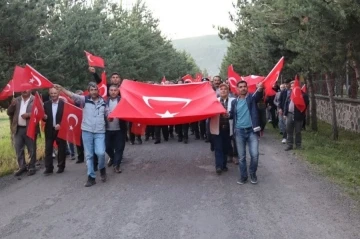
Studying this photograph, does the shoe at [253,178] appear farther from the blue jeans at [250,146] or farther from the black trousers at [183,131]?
the black trousers at [183,131]

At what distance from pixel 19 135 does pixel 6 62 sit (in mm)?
2399

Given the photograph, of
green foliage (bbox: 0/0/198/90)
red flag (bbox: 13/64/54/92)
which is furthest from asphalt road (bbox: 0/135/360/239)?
green foliage (bbox: 0/0/198/90)

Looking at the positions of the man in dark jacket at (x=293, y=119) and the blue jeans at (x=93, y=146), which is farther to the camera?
the man in dark jacket at (x=293, y=119)

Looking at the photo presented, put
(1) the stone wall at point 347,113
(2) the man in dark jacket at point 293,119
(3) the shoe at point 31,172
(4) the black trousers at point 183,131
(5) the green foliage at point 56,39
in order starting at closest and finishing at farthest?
(3) the shoe at point 31,172
(5) the green foliage at point 56,39
(2) the man in dark jacket at point 293,119
(4) the black trousers at point 183,131
(1) the stone wall at point 347,113

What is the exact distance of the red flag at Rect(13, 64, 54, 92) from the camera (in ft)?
32.5

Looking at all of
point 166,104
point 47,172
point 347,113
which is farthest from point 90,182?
point 347,113

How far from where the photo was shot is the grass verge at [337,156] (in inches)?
369

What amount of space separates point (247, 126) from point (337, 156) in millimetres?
4556

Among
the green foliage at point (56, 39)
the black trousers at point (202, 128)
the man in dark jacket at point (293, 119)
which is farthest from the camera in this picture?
the black trousers at point (202, 128)

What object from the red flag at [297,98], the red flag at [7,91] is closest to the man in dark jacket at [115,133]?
the red flag at [7,91]

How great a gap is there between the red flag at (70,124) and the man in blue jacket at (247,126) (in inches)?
134

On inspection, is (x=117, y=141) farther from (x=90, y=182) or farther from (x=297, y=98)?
(x=297, y=98)

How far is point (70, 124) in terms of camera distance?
34.1 feet

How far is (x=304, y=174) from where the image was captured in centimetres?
993
